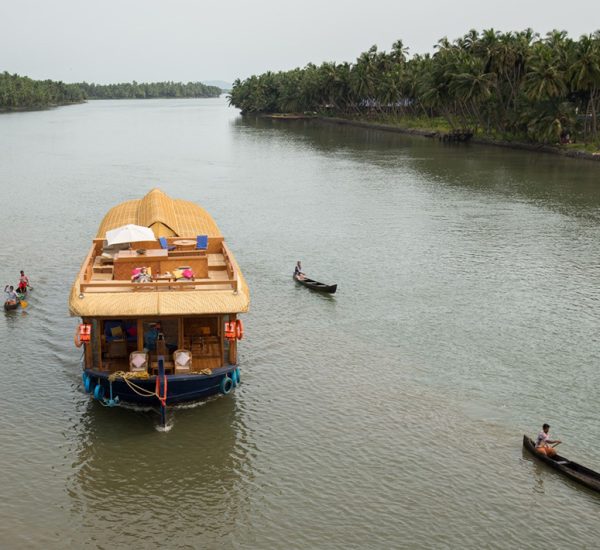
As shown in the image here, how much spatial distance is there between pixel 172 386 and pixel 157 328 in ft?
7.56

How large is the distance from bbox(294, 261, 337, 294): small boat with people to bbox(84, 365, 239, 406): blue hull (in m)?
13.4

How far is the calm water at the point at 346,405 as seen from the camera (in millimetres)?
19516

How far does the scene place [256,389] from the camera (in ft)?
87.1

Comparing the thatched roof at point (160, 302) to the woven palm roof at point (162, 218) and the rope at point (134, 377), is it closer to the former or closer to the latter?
the rope at point (134, 377)

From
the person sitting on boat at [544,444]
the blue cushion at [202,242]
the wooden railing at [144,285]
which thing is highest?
the blue cushion at [202,242]

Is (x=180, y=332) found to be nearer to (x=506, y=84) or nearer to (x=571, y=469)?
(x=571, y=469)

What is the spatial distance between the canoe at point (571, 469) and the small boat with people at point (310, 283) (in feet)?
53.5

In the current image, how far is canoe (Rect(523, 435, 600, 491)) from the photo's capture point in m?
20.4

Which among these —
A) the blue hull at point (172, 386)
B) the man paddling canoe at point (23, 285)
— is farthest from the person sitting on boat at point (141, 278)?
the man paddling canoe at point (23, 285)

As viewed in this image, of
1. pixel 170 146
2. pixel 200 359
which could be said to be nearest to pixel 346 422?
pixel 200 359

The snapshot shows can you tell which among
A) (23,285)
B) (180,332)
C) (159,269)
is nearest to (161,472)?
(180,332)

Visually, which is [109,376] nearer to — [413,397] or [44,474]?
[44,474]

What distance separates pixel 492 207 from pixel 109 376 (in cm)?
4511

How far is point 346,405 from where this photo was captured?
83.8 ft
